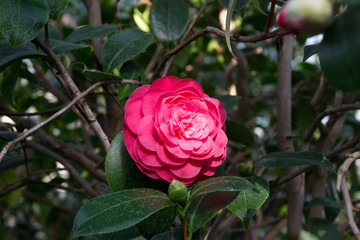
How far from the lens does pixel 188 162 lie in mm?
588

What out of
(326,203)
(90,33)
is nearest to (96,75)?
(90,33)

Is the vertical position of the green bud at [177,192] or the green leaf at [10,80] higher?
the green leaf at [10,80]

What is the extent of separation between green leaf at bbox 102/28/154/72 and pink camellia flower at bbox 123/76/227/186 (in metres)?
0.20

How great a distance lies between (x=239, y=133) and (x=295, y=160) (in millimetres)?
265

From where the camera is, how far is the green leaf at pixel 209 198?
1.69ft

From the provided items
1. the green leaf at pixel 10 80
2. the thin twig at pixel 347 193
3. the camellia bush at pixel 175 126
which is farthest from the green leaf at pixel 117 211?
the green leaf at pixel 10 80

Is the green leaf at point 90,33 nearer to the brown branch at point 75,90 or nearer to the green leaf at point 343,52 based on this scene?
the brown branch at point 75,90

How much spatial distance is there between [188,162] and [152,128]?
8cm

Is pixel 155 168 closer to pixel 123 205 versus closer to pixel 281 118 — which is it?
pixel 123 205

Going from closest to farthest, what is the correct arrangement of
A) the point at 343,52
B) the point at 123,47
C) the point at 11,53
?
the point at 343,52 → the point at 11,53 → the point at 123,47

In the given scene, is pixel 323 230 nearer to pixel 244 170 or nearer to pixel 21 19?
pixel 244 170

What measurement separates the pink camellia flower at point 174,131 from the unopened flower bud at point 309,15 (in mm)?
251


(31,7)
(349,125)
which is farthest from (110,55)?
(349,125)

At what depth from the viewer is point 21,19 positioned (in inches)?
22.1
